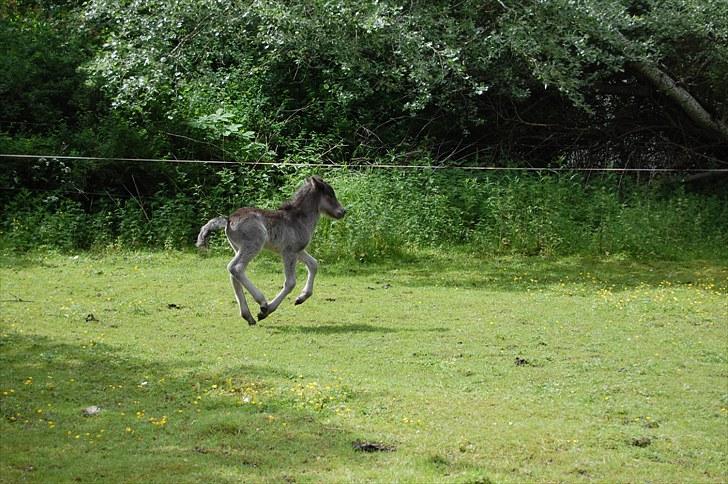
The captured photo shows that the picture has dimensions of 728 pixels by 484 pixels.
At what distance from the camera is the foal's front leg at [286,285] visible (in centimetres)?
1247

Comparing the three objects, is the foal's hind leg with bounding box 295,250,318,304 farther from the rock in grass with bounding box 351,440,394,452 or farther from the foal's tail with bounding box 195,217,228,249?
the rock in grass with bounding box 351,440,394,452

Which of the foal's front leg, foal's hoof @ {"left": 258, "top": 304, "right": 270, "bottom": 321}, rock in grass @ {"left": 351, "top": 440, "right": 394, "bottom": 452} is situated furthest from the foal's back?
rock in grass @ {"left": 351, "top": 440, "right": 394, "bottom": 452}

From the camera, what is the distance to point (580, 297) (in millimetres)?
14898

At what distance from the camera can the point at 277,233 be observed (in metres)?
12.9

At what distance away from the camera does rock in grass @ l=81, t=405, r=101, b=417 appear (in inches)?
327

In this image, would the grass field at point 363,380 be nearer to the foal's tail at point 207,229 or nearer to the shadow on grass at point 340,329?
the shadow on grass at point 340,329

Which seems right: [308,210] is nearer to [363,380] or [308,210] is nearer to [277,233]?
[277,233]

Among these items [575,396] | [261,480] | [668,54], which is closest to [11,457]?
[261,480]

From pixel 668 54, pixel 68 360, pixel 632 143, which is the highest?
pixel 668 54

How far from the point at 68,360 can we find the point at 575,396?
15.9 ft

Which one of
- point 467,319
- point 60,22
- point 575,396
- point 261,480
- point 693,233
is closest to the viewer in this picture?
point 261,480

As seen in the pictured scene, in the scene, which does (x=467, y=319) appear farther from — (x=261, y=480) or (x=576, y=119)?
(x=576, y=119)

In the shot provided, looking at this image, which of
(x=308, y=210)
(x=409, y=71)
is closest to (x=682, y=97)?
(x=409, y=71)

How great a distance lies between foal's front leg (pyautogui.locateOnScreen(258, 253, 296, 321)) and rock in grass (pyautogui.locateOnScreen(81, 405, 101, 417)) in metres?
4.13
